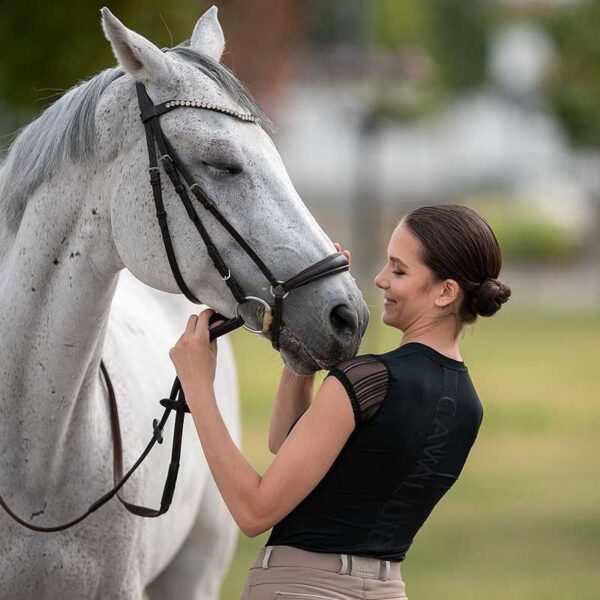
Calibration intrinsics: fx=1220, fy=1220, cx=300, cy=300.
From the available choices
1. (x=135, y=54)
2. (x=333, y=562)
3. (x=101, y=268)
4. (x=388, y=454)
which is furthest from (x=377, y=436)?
(x=135, y=54)

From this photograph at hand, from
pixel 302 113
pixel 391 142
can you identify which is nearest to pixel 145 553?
pixel 302 113

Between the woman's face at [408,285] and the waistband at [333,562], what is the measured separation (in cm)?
55

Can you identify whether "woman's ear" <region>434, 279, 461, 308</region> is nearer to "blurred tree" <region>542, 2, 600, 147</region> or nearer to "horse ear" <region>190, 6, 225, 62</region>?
"horse ear" <region>190, 6, 225, 62</region>

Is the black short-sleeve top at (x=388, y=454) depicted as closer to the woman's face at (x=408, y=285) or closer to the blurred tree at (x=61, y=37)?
the woman's face at (x=408, y=285)

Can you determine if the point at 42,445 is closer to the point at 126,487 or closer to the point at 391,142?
the point at 126,487

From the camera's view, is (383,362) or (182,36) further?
(182,36)

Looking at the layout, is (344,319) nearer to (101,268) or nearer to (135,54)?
(101,268)

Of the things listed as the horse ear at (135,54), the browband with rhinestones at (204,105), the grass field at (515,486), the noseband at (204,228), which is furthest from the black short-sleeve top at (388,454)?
the horse ear at (135,54)

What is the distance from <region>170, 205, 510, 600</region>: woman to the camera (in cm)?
265

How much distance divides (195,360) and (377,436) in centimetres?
46

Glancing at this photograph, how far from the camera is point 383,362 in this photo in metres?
2.70

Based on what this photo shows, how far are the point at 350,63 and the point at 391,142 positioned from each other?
16.4ft

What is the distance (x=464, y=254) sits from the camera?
9.13ft

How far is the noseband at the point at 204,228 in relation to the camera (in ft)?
9.29
